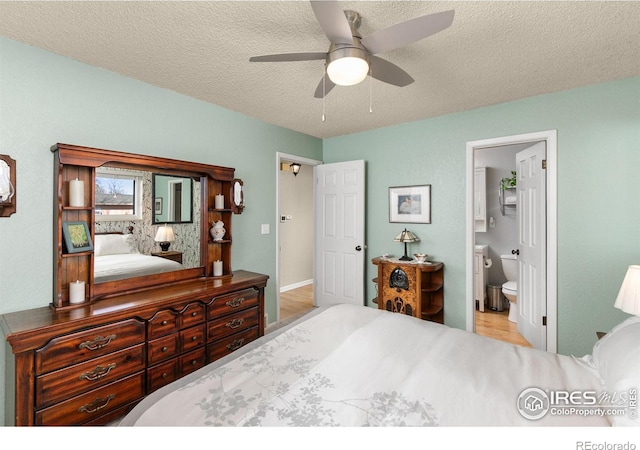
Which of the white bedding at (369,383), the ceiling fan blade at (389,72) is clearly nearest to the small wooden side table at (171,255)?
the white bedding at (369,383)

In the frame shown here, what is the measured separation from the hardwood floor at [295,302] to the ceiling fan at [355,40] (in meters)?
3.13

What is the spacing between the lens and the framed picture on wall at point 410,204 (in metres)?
3.46

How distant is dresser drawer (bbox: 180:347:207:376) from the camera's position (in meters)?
2.23

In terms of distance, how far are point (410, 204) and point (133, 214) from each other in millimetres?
2875

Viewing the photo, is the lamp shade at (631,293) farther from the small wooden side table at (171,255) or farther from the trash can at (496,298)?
the small wooden side table at (171,255)

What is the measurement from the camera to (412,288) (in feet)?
10.5

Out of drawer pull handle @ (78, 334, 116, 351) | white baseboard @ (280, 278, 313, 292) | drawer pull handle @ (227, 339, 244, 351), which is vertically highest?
drawer pull handle @ (78, 334, 116, 351)

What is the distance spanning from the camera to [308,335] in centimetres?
163

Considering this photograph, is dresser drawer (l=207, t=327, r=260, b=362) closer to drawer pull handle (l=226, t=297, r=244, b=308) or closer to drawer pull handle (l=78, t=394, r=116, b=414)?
drawer pull handle (l=226, t=297, r=244, b=308)

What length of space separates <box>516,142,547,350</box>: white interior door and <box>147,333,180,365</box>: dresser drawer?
3244mm

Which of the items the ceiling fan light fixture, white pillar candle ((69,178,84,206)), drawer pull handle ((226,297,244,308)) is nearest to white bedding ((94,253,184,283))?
white pillar candle ((69,178,84,206))

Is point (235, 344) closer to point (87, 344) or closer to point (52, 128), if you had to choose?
point (87, 344)
